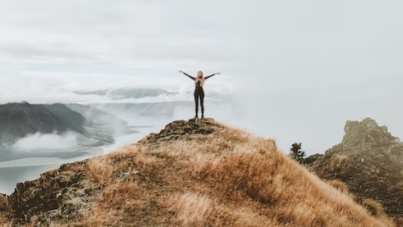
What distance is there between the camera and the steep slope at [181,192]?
881 cm

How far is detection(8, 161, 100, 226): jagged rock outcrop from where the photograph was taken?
9.05 metres

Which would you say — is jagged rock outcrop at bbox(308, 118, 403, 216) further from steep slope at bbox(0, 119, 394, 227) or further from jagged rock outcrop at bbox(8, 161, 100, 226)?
jagged rock outcrop at bbox(8, 161, 100, 226)

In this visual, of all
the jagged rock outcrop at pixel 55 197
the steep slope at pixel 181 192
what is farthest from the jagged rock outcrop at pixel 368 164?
the jagged rock outcrop at pixel 55 197

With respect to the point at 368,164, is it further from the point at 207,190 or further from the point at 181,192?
the point at 181,192

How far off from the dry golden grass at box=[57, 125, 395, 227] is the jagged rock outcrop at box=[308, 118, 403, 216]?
40.6ft

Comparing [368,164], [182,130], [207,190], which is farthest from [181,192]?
[368,164]

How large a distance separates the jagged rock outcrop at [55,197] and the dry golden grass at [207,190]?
1.34ft

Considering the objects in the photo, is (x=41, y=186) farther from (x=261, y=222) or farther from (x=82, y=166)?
(x=261, y=222)

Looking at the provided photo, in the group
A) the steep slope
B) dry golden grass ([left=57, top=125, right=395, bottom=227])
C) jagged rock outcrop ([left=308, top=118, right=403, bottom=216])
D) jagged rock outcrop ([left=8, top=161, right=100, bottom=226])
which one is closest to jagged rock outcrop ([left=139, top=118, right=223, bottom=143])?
dry golden grass ([left=57, top=125, right=395, bottom=227])

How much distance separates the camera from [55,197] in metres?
9.89

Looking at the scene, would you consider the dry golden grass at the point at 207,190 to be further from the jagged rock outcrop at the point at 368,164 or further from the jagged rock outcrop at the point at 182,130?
the jagged rock outcrop at the point at 368,164

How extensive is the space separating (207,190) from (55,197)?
14.2 ft

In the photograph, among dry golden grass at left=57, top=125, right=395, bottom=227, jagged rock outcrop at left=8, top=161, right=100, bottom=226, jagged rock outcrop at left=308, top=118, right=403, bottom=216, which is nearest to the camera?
dry golden grass at left=57, top=125, right=395, bottom=227

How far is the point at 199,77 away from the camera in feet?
58.4
